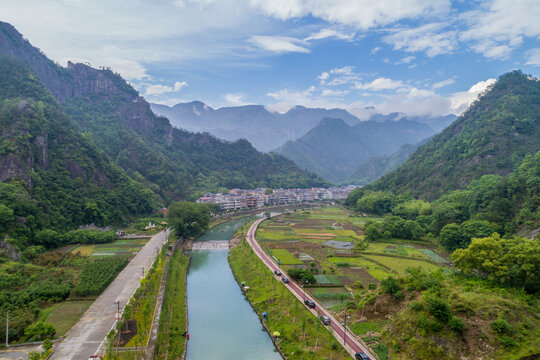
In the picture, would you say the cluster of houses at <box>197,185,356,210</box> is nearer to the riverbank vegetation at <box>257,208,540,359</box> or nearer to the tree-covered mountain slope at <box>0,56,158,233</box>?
the tree-covered mountain slope at <box>0,56,158,233</box>

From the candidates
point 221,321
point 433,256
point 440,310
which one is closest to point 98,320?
point 221,321

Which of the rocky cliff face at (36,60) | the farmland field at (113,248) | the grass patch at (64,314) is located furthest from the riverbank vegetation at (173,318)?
the rocky cliff face at (36,60)

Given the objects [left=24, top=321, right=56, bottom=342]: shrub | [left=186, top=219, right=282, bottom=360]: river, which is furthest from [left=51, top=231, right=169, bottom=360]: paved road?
[left=186, top=219, right=282, bottom=360]: river

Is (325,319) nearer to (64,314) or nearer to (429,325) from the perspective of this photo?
(429,325)

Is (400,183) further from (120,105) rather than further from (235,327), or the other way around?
(120,105)

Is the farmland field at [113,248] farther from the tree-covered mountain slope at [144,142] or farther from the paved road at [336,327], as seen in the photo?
the tree-covered mountain slope at [144,142]

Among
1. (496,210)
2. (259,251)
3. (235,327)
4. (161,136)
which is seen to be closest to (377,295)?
(235,327)
